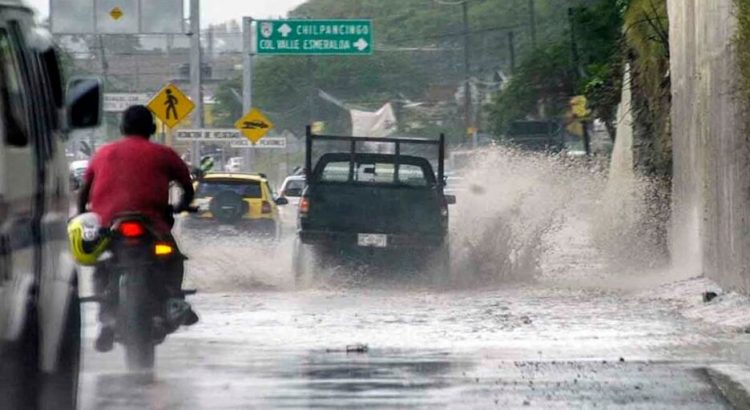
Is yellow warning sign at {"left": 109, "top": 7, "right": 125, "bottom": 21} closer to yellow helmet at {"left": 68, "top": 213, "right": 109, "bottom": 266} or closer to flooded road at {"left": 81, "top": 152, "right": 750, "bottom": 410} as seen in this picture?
A: flooded road at {"left": 81, "top": 152, "right": 750, "bottom": 410}

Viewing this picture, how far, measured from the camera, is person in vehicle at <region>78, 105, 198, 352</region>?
1225cm

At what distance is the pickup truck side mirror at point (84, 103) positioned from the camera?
8828mm

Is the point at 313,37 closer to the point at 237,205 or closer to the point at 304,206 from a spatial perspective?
the point at 237,205

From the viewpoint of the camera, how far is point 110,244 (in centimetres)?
1209

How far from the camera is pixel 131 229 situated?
39.6 feet

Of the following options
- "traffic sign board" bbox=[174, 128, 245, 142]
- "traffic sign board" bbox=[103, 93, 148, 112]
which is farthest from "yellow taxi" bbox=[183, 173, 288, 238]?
"traffic sign board" bbox=[174, 128, 245, 142]

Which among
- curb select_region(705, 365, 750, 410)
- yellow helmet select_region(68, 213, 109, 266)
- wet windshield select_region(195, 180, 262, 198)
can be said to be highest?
wet windshield select_region(195, 180, 262, 198)

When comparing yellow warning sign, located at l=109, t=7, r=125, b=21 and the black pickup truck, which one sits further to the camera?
yellow warning sign, located at l=109, t=7, r=125, b=21

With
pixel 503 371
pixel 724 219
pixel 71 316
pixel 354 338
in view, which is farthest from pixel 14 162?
pixel 724 219

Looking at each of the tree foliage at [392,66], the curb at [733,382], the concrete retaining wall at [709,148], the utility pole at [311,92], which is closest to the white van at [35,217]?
the curb at [733,382]

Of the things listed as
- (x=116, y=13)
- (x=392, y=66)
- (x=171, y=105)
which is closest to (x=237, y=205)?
(x=171, y=105)

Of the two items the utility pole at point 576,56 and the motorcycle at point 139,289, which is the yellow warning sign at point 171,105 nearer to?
the utility pole at point 576,56

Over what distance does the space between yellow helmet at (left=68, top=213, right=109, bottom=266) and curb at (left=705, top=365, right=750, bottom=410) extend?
12.7 feet

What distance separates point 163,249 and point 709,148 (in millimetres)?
8863
